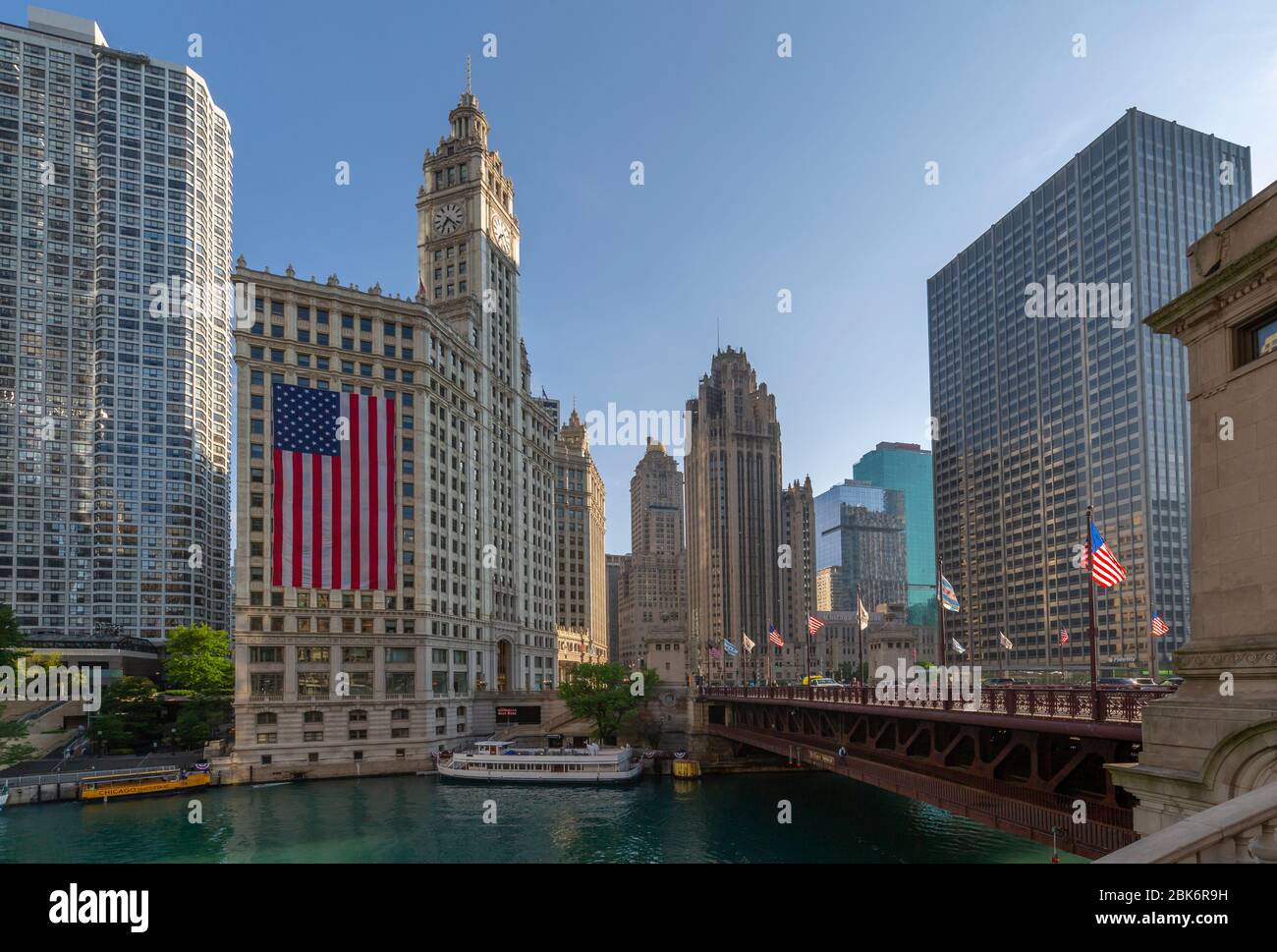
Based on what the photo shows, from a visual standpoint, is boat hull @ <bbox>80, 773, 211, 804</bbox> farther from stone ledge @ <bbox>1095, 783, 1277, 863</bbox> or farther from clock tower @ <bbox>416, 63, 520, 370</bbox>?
stone ledge @ <bbox>1095, 783, 1277, 863</bbox>

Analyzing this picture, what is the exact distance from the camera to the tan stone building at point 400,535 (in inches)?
2918

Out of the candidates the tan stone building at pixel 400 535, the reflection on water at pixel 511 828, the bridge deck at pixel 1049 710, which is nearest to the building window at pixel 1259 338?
the bridge deck at pixel 1049 710

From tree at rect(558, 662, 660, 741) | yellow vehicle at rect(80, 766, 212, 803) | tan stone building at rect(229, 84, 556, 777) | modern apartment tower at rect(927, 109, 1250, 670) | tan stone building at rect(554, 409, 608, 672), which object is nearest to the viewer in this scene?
yellow vehicle at rect(80, 766, 212, 803)

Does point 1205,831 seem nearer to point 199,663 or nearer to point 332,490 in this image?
point 332,490

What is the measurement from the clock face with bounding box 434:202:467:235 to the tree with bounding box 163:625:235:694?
53.7m

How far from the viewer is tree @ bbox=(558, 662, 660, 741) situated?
81.1 metres

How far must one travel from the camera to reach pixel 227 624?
461 feet

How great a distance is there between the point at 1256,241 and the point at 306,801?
6325cm

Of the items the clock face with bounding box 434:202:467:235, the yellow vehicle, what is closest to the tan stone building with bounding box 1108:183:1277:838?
the yellow vehicle

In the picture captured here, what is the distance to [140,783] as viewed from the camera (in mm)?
62875

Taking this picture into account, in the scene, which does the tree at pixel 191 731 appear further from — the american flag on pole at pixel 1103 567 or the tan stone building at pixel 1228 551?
the tan stone building at pixel 1228 551

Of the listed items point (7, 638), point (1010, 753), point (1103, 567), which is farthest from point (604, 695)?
point (1103, 567)

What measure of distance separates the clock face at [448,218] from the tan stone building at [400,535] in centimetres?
15

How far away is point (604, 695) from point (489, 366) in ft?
134
